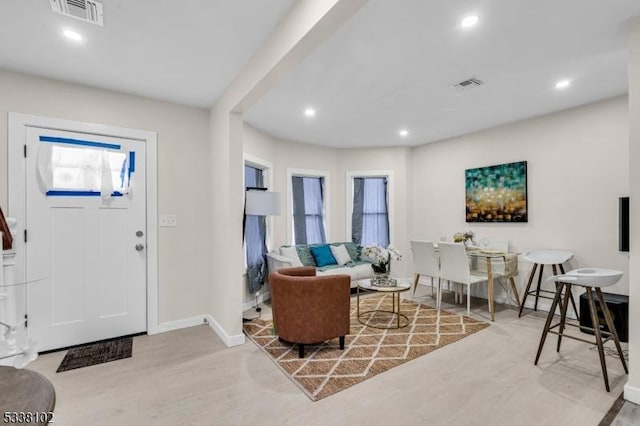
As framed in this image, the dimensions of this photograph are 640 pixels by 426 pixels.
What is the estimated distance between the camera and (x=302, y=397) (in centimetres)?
219

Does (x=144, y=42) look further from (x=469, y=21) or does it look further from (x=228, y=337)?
(x=228, y=337)

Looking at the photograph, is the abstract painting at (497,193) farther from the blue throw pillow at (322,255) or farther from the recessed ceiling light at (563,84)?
the blue throw pillow at (322,255)

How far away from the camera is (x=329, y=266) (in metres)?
4.96

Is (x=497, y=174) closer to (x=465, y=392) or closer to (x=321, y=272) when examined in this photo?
(x=321, y=272)

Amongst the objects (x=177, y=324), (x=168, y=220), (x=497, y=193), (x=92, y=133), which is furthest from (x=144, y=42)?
(x=497, y=193)

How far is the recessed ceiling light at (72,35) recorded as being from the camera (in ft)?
7.13

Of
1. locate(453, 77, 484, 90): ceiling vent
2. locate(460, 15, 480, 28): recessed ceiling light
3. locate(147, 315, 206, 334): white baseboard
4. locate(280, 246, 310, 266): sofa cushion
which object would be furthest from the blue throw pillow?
locate(460, 15, 480, 28): recessed ceiling light

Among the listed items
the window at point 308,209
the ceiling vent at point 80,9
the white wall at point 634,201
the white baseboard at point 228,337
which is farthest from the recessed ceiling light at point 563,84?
the white baseboard at point 228,337

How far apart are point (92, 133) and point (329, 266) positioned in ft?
11.3

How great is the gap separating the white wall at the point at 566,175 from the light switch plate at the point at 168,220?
4130mm

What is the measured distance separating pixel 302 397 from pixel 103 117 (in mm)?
3134

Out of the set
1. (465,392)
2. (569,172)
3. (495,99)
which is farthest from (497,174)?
(465,392)

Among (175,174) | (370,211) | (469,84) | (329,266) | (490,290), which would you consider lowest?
(490,290)

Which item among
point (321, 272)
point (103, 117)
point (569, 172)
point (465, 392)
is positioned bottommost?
point (465, 392)
